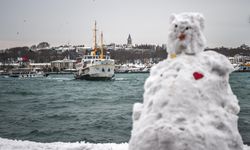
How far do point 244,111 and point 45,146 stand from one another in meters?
14.3

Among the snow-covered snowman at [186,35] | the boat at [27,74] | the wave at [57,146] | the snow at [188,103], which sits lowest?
the boat at [27,74]

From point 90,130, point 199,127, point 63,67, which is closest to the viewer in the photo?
point 199,127

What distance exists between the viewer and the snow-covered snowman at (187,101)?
3.34 meters

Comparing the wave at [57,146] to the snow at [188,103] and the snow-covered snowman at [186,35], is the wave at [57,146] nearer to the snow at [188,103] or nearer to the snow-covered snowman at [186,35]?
the snow at [188,103]

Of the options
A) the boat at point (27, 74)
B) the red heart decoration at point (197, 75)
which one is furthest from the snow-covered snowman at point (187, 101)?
the boat at point (27, 74)

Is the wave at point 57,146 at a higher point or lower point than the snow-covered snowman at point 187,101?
lower

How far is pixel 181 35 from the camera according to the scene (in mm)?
3824

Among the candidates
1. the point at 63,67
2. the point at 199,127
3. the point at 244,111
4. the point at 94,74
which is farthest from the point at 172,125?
the point at 63,67

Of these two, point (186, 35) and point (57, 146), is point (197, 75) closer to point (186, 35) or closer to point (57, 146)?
point (186, 35)

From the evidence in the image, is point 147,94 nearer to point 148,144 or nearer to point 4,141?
point 148,144

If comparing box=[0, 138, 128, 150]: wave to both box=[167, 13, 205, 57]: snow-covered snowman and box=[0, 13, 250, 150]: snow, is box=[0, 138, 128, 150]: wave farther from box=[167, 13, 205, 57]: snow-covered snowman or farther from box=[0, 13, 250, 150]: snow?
box=[167, 13, 205, 57]: snow-covered snowman

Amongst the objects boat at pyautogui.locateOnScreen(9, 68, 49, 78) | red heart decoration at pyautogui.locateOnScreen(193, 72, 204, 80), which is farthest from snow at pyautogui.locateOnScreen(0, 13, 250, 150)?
boat at pyautogui.locateOnScreen(9, 68, 49, 78)

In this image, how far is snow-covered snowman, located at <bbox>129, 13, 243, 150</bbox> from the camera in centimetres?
334

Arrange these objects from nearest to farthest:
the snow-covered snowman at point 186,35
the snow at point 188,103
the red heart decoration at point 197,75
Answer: the snow at point 188,103, the red heart decoration at point 197,75, the snow-covered snowman at point 186,35
